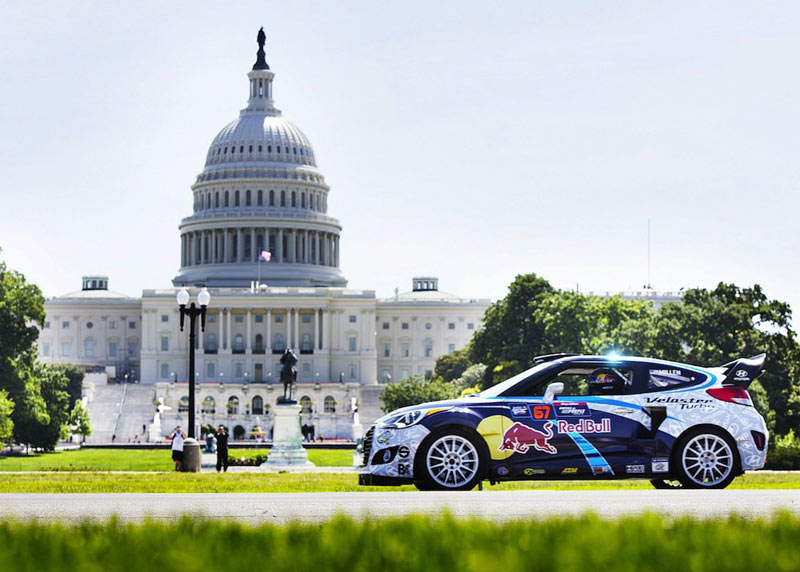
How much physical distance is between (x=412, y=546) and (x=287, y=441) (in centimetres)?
5562

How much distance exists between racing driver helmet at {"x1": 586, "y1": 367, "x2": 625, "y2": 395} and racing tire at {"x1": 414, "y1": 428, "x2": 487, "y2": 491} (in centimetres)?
212

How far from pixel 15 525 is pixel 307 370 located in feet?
578

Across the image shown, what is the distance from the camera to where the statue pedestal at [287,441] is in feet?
206

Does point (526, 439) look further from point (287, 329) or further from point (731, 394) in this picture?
point (287, 329)

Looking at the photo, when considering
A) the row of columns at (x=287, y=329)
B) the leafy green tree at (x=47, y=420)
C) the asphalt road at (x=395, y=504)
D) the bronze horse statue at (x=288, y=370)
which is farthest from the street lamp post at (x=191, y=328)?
the row of columns at (x=287, y=329)

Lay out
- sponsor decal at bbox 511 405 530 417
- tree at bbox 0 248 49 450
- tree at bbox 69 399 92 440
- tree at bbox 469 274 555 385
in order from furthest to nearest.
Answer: tree at bbox 69 399 92 440 < tree at bbox 469 274 555 385 < tree at bbox 0 248 49 450 < sponsor decal at bbox 511 405 530 417

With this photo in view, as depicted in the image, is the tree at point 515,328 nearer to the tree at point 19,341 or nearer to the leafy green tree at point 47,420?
the leafy green tree at point 47,420

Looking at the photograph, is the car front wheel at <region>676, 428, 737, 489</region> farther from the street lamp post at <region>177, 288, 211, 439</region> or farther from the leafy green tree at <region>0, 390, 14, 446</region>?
the leafy green tree at <region>0, 390, 14, 446</region>

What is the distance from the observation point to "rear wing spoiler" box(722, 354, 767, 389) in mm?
20859

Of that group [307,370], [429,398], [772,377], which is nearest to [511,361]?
[429,398]

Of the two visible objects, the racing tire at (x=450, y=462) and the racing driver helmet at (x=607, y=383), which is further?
the racing driver helmet at (x=607, y=383)

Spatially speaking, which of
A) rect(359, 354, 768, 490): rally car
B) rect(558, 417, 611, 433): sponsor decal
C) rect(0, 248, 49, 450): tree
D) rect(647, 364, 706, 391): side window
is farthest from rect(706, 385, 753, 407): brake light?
rect(0, 248, 49, 450): tree

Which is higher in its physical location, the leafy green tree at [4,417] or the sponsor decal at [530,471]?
the leafy green tree at [4,417]

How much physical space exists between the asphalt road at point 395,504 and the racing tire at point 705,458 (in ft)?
6.25
